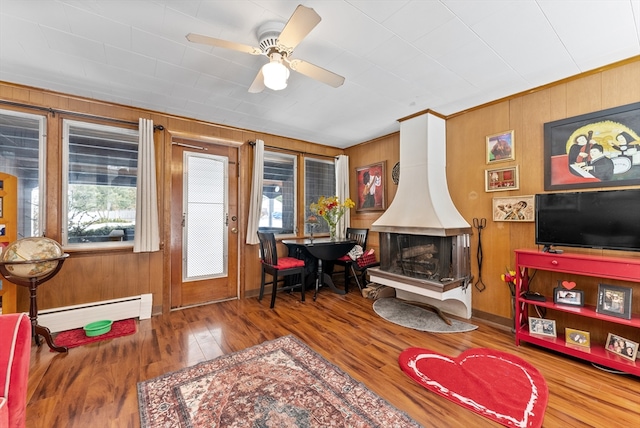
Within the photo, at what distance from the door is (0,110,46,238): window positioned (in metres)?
1.16

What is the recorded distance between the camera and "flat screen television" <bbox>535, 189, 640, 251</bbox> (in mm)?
1965

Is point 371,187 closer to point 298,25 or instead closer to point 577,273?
point 577,273

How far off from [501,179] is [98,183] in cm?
432

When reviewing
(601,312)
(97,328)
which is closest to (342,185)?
(601,312)

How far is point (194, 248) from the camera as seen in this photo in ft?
11.5

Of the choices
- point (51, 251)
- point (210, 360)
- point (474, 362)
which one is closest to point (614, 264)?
point (474, 362)

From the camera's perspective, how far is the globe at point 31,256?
6.93 feet

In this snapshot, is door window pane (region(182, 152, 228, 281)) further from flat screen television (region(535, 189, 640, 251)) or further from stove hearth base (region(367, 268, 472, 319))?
flat screen television (region(535, 189, 640, 251))

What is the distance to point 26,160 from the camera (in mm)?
2594

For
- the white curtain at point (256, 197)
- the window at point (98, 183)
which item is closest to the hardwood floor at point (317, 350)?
the white curtain at point (256, 197)

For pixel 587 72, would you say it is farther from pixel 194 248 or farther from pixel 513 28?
pixel 194 248

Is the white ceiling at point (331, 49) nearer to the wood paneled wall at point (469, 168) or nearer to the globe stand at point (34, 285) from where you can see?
the wood paneled wall at point (469, 168)

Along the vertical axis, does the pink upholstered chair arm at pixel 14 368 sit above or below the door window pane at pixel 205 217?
below

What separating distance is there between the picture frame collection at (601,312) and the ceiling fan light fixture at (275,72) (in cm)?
272
